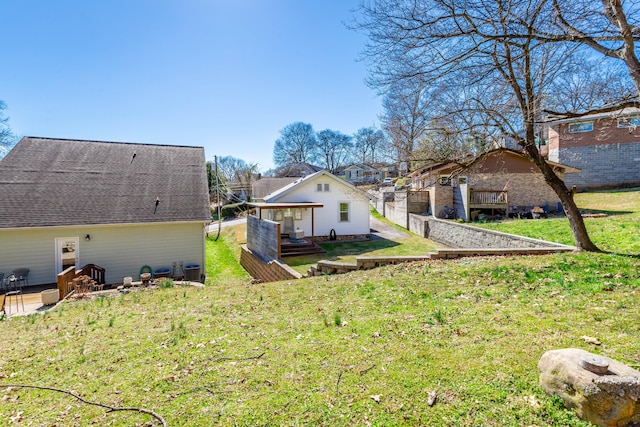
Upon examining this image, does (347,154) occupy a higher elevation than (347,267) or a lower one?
higher

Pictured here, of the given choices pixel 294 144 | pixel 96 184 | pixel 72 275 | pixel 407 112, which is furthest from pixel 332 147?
pixel 72 275

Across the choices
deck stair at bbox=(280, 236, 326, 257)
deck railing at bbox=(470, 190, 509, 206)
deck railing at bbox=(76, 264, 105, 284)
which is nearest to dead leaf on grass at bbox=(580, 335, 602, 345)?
deck stair at bbox=(280, 236, 326, 257)

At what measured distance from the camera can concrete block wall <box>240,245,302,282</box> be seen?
11.1 m

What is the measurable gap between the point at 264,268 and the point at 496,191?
15302mm

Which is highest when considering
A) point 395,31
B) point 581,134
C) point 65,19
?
point 65,19

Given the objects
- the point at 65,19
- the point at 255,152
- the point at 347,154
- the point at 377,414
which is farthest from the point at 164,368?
the point at 347,154

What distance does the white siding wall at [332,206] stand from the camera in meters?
19.5

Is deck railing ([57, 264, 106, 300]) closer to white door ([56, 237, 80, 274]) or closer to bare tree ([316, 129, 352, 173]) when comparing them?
white door ([56, 237, 80, 274])

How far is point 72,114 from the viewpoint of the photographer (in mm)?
19625

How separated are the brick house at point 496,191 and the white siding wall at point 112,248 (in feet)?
42.7

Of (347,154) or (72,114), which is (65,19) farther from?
(347,154)

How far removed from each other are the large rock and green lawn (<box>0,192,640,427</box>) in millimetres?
165

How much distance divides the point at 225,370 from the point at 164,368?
841 mm

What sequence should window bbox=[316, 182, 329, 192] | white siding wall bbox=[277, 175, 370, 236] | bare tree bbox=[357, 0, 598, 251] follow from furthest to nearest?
window bbox=[316, 182, 329, 192], white siding wall bbox=[277, 175, 370, 236], bare tree bbox=[357, 0, 598, 251]
